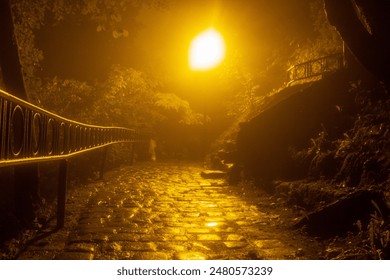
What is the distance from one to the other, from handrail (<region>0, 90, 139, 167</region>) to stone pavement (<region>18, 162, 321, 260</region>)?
113 centimetres

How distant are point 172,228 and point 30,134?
2.53 meters

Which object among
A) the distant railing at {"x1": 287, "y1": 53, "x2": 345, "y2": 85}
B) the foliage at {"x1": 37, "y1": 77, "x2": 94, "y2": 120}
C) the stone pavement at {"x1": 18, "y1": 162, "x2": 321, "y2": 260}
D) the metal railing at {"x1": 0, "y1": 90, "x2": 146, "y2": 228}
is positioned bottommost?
the stone pavement at {"x1": 18, "y1": 162, "x2": 321, "y2": 260}

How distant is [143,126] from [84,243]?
55.8 ft

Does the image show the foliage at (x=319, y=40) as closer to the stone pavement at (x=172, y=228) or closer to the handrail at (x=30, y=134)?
the stone pavement at (x=172, y=228)

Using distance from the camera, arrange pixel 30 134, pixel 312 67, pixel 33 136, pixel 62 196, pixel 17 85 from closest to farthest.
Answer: pixel 30 134 → pixel 33 136 → pixel 62 196 → pixel 17 85 → pixel 312 67

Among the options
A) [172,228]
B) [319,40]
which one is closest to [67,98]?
[172,228]

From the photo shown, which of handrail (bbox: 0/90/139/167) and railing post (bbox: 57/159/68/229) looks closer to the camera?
handrail (bbox: 0/90/139/167)

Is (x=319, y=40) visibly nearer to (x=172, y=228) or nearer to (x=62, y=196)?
(x=172, y=228)

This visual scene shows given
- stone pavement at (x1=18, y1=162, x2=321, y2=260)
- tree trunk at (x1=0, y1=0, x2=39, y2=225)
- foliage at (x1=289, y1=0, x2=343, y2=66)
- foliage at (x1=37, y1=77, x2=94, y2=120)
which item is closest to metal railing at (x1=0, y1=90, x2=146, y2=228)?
tree trunk at (x1=0, y1=0, x2=39, y2=225)

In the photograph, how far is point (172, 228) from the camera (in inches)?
221

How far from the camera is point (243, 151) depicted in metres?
11.6

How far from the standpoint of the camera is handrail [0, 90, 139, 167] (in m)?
3.43

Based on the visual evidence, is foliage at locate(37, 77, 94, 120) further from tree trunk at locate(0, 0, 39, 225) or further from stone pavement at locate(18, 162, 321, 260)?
tree trunk at locate(0, 0, 39, 225)
